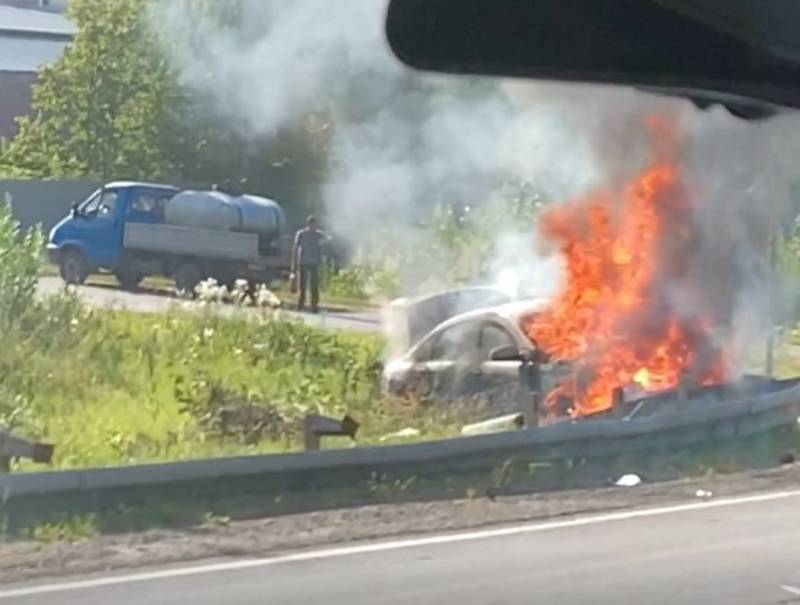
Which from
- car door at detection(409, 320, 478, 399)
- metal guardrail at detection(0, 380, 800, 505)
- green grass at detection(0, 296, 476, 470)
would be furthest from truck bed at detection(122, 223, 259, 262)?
metal guardrail at detection(0, 380, 800, 505)

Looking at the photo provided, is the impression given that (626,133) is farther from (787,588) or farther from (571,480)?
(787,588)

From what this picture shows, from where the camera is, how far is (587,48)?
89.9 inches

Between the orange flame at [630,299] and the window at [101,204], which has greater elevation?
the window at [101,204]

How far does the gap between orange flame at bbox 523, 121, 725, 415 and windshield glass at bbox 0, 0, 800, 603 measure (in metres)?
0.03

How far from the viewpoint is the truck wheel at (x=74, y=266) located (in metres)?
26.2

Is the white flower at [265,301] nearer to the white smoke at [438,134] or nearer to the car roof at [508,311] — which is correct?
the car roof at [508,311]


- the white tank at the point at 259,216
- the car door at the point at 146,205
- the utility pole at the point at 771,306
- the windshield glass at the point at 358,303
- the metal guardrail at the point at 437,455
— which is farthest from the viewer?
the white tank at the point at 259,216

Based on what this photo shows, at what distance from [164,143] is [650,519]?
1887 centimetres

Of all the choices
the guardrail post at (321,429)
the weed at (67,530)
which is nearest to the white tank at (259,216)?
the guardrail post at (321,429)

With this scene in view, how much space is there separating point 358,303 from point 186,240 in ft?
15.2

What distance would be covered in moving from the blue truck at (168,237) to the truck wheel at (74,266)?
21 millimetres

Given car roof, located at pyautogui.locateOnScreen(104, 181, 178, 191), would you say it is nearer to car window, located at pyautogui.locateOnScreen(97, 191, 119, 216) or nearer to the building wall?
car window, located at pyautogui.locateOnScreen(97, 191, 119, 216)

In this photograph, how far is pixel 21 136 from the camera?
3259 centimetres

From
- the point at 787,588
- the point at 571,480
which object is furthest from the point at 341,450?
the point at 787,588
